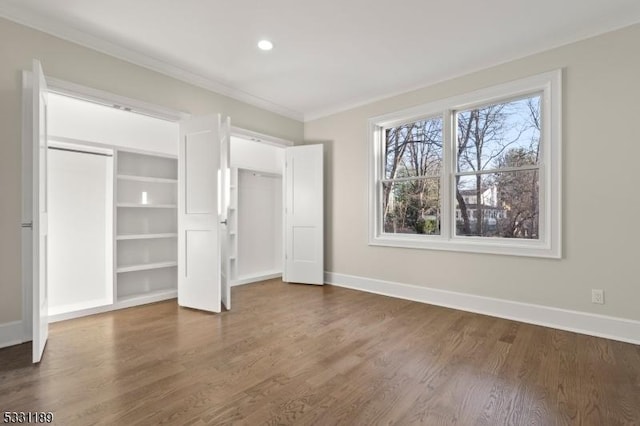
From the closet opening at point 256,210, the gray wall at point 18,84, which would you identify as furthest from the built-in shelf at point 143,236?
the gray wall at point 18,84

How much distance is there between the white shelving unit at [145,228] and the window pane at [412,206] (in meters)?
2.94

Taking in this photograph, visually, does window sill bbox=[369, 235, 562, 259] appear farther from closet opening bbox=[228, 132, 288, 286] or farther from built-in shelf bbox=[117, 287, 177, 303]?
built-in shelf bbox=[117, 287, 177, 303]

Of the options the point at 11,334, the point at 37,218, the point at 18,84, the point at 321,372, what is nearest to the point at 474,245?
the point at 321,372

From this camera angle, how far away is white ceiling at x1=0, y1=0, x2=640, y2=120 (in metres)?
2.52

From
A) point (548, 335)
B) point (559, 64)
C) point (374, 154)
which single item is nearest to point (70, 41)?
point (374, 154)

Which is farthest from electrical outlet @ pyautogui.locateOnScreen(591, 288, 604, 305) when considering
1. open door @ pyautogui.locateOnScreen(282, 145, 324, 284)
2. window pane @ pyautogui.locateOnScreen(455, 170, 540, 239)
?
open door @ pyautogui.locateOnScreen(282, 145, 324, 284)

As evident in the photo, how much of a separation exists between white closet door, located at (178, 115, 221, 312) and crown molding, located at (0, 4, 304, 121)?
59 cm

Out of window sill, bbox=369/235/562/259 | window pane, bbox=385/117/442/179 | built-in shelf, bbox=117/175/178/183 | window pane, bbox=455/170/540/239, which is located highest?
window pane, bbox=385/117/442/179

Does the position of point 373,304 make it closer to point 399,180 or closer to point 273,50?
point 399,180

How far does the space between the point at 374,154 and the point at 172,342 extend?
333 cm

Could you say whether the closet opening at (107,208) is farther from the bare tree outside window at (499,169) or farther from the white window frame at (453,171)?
the bare tree outside window at (499,169)

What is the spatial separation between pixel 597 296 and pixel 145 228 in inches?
193

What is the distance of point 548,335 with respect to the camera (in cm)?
278

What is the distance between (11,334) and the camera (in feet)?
8.38
